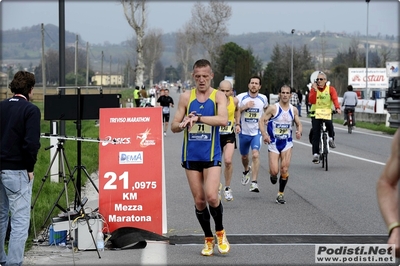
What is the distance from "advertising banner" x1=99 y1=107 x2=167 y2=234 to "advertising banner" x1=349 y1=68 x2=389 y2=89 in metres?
71.0

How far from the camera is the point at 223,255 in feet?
30.2

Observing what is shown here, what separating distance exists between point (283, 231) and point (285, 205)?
2.65m

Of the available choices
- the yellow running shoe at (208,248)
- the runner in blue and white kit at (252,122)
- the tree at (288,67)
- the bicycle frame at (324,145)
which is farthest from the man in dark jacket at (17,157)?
the tree at (288,67)

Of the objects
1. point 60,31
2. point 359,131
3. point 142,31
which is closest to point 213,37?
point 142,31

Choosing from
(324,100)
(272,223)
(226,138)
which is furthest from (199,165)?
(324,100)

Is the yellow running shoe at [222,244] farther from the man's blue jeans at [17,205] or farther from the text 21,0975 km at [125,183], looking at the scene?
the man's blue jeans at [17,205]

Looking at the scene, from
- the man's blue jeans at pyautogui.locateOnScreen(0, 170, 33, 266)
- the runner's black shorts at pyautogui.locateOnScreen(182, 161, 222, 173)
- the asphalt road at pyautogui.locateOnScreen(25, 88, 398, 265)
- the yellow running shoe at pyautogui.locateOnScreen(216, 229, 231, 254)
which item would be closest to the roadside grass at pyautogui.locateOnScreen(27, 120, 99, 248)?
the asphalt road at pyautogui.locateOnScreen(25, 88, 398, 265)

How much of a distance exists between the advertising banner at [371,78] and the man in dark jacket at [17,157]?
242ft

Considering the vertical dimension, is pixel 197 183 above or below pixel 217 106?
below

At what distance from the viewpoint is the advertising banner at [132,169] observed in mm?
10492

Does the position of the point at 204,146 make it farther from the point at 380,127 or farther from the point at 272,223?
the point at 380,127

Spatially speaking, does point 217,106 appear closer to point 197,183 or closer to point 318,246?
point 197,183

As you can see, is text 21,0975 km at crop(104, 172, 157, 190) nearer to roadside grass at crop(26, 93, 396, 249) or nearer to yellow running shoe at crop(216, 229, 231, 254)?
roadside grass at crop(26, 93, 396, 249)

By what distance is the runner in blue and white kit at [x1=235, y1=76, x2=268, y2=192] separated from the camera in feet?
48.3
